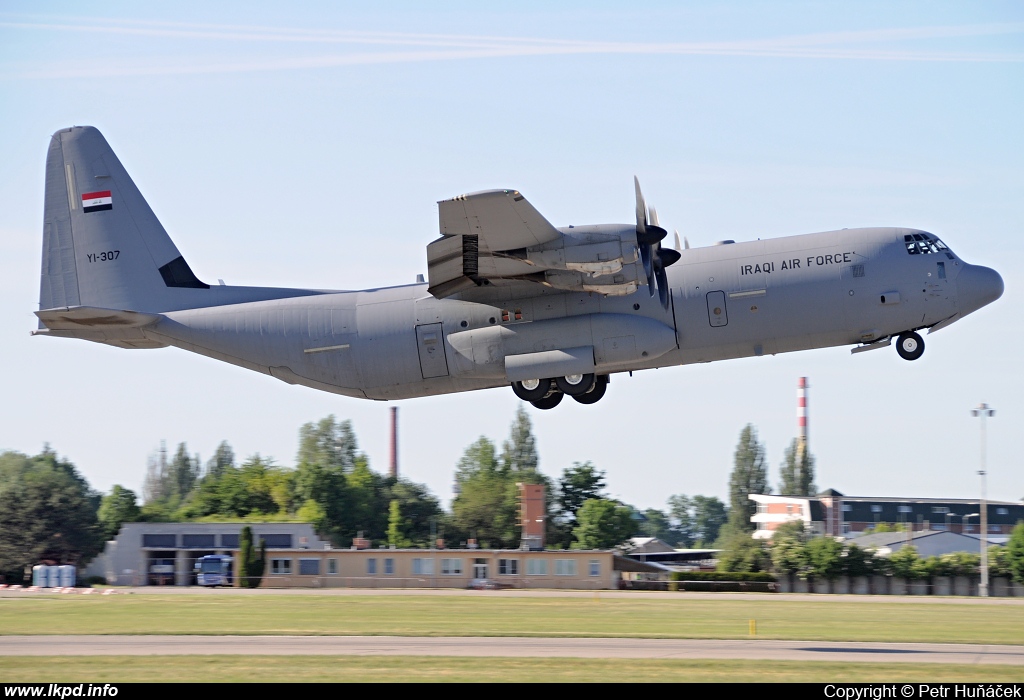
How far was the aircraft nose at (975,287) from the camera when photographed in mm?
22594

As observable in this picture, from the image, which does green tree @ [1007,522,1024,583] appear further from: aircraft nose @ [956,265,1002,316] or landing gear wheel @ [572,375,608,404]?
landing gear wheel @ [572,375,608,404]

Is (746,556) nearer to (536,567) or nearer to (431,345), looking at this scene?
(536,567)

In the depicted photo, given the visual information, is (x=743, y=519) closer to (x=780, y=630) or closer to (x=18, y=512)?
(x=18, y=512)

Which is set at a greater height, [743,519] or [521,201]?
[521,201]

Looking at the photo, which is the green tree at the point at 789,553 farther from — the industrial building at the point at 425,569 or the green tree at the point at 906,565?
the industrial building at the point at 425,569

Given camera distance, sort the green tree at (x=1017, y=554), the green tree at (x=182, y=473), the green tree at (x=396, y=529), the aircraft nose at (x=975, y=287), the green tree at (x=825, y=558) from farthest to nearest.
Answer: the green tree at (x=182, y=473)
the green tree at (x=396, y=529)
the green tree at (x=1017, y=554)
the green tree at (x=825, y=558)
the aircraft nose at (x=975, y=287)

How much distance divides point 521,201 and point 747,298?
5407 mm

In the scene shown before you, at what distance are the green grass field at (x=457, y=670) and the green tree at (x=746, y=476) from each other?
94959mm

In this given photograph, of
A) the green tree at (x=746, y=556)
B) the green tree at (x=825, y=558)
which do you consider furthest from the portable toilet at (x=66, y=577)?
the green tree at (x=825, y=558)

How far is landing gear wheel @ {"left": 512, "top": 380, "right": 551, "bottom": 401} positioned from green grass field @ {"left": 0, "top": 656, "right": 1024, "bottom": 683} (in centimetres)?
546

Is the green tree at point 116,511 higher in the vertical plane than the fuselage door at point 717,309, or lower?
lower

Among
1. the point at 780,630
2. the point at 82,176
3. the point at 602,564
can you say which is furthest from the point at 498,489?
the point at 82,176
